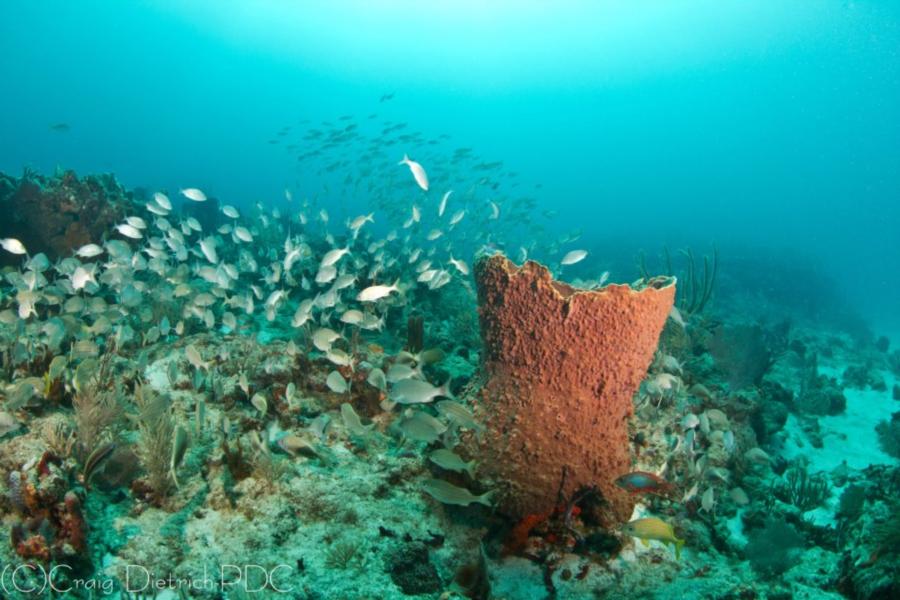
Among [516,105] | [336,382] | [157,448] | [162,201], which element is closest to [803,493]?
[336,382]

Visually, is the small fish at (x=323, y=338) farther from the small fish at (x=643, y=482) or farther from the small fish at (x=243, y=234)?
the small fish at (x=243, y=234)

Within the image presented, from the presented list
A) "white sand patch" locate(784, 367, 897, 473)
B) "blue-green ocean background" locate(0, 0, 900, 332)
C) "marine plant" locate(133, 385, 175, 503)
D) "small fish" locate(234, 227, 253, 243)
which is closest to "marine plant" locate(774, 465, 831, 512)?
"white sand patch" locate(784, 367, 897, 473)

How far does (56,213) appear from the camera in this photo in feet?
36.9

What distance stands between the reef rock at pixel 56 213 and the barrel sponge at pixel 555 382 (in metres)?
11.5

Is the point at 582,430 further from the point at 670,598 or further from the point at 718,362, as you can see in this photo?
the point at 718,362

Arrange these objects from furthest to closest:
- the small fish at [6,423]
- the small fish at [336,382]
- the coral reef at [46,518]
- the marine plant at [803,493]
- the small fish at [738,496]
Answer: the marine plant at [803,493], the small fish at [336,382], the small fish at [738,496], the small fish at [6,423], the coral reef at [46,518]

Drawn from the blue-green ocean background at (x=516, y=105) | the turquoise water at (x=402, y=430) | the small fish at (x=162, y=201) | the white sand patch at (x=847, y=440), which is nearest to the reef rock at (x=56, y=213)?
the turquoise water at (x=402, y=430)

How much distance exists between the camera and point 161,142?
14762 centimetres

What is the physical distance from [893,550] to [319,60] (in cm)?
17371

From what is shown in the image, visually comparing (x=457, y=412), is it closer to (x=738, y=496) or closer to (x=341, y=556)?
(x=341, y=556)

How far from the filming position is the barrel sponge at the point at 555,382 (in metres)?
4.10

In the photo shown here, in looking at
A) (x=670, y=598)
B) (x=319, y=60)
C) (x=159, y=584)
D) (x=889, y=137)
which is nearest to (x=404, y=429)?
(x=159, y=584)

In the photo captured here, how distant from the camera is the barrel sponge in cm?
410

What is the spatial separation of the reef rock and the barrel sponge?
451 inches
